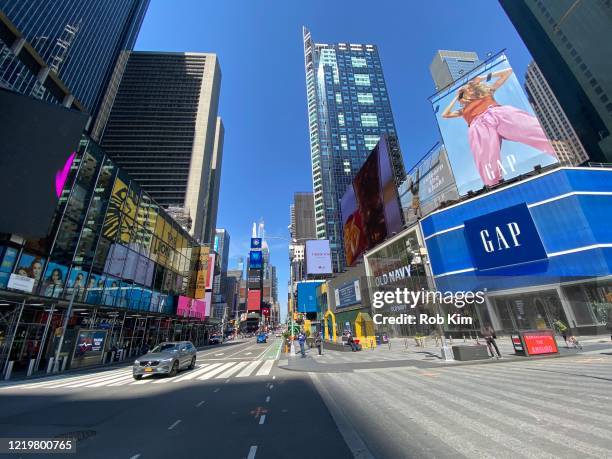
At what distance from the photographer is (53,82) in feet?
187

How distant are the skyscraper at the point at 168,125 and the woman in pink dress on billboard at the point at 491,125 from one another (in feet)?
238

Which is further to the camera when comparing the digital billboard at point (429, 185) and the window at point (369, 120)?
the window at point (369, 120)

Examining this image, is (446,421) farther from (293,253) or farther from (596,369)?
(293,253)

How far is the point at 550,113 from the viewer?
12888cm

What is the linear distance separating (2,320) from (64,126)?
14.6 meters

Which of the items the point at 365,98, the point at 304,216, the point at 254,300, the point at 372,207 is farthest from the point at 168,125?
the point at 304,216

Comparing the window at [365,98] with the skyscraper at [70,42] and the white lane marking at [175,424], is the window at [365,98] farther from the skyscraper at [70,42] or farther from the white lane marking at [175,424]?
the white lane marking at [175,424]

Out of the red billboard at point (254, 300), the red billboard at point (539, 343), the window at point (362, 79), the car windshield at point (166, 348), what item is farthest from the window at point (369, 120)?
the car windshield at point (166, 348)

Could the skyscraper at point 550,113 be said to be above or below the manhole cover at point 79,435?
above

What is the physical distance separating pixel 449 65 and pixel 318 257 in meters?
124

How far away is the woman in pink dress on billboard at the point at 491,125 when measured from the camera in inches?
1248

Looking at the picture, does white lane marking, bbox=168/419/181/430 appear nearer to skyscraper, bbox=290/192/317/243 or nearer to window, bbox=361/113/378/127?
window, bbox=361/113/378/127

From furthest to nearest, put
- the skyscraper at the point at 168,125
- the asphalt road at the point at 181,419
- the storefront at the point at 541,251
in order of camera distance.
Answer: the skyscraper at the point at 168,125
the storefront at the point at 541,251
the asphalt road at the point at 181,419

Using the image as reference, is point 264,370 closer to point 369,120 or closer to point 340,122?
point 340,122
